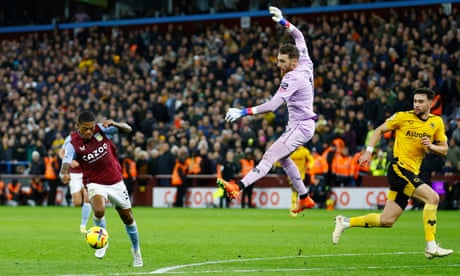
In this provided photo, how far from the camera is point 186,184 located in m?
33.7

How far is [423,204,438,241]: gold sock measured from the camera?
40.2ft

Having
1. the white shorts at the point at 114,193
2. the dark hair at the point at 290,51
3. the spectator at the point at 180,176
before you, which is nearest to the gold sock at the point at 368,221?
the dark hair at the point at 290,51

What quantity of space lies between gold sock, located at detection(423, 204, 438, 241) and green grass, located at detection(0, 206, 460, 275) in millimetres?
379

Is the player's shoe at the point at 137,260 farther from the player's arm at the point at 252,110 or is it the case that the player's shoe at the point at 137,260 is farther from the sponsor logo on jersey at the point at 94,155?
the player's arm at the point at 252,110

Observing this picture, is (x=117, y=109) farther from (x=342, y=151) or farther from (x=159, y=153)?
(x=342, y=151)

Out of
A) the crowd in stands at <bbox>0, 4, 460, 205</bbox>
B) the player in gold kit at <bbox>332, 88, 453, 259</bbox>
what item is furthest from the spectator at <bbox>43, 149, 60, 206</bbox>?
the player in gold kit at <bbox>332, 88, 453, 259</bbox>

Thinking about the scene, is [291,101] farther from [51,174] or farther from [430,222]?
[51,174]

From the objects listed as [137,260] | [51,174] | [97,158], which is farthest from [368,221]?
[51,174]

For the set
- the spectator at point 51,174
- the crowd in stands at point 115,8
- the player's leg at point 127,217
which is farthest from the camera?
the crowd in stands at point 115,8

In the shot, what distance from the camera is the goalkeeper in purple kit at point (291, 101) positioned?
13695 mm

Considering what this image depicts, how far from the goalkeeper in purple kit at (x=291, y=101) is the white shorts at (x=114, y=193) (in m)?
1.54

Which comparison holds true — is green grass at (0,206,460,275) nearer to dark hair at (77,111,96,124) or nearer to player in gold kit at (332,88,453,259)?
player in gold kit at (332,88,453,259)

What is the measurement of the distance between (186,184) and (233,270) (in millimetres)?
22238

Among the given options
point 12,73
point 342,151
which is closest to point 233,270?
point 342,151
